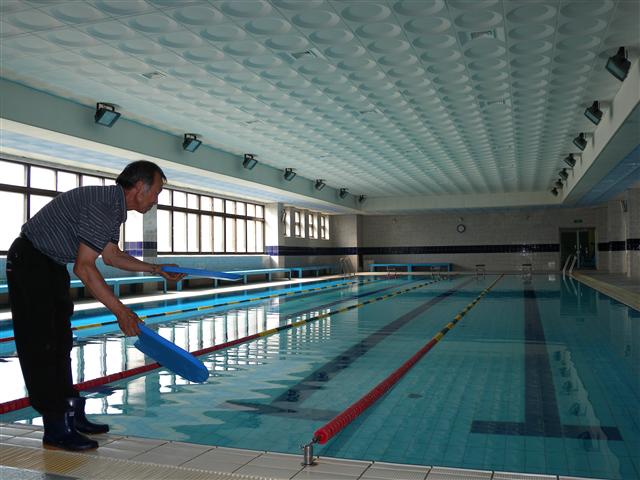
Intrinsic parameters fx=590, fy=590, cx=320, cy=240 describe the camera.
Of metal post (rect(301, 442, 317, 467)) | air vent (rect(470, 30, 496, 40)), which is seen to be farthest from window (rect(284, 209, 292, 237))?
metal post (rect(301, 442, 317, 467))

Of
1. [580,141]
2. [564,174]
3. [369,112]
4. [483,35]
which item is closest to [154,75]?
[369,112]

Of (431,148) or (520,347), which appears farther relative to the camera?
(431,148)

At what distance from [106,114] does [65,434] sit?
7.46 m

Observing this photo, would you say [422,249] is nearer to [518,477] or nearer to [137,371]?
[137,371]

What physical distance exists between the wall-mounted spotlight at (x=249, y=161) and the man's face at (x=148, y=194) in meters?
11.2

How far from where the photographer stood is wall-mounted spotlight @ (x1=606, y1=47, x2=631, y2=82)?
22.6 feet

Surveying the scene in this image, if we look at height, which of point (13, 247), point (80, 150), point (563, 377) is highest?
point (80, 150)

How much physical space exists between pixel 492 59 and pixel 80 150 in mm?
7312

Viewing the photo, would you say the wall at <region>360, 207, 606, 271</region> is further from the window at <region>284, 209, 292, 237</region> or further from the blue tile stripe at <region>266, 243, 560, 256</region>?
the window at <region>284, 209, 292, 237</region>

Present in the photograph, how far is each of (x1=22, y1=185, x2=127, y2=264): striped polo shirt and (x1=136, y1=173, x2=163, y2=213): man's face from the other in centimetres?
13

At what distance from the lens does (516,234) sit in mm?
26312

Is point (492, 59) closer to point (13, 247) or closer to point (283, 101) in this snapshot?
point (283, 101)

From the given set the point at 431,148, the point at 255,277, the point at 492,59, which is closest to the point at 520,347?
the point at 492,59

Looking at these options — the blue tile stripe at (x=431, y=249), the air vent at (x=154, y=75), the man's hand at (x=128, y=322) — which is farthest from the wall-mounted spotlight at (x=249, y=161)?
the man's hand at (x=128, y=322)
